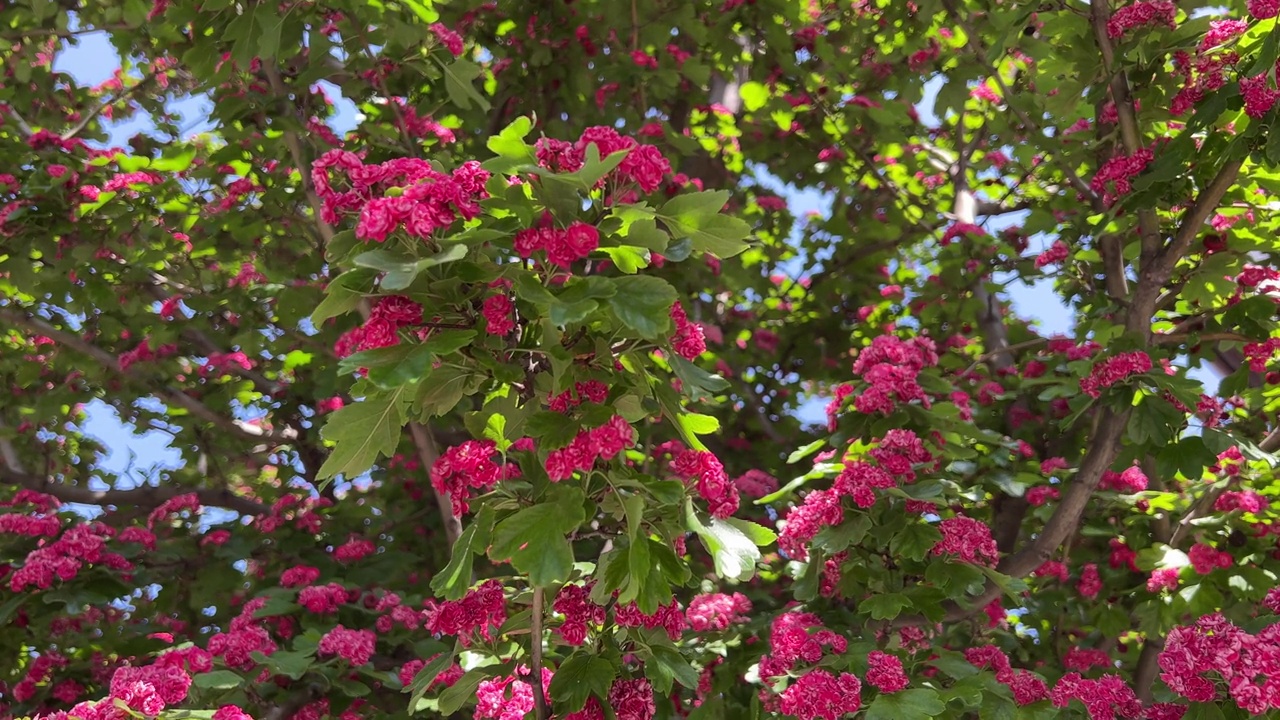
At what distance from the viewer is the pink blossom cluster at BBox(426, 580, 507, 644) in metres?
2.26

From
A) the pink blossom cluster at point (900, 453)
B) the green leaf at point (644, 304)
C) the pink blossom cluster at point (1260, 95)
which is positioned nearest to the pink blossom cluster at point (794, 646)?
the pink blossom cluster at point (900, 453)

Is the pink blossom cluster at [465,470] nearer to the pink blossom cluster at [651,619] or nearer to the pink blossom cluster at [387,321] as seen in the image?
the pink blossom cluster at [387,321]

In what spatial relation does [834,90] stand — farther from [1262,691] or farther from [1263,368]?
[1262,691]

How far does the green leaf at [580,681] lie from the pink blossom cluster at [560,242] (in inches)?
36.6

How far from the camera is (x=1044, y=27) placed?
11.3 feet

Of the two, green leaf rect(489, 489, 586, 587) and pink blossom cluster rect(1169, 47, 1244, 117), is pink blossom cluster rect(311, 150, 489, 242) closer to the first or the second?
green leaf rect(489, 489, 586, 587)

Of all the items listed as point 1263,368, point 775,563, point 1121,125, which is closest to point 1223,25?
point 1121,125

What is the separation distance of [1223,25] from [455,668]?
123 inches

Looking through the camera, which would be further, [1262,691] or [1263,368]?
[1263,368]

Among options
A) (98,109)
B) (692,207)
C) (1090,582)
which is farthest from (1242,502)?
(98,109)

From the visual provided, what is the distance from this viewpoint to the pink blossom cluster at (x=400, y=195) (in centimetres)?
187

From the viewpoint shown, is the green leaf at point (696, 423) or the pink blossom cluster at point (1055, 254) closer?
the green leaf at point (696, 423)

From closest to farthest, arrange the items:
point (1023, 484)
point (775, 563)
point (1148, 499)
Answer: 1. point (1023, 484)
2. point (1148, 499)
3. point (775, 563)

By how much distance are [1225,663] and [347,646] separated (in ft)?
8.68
